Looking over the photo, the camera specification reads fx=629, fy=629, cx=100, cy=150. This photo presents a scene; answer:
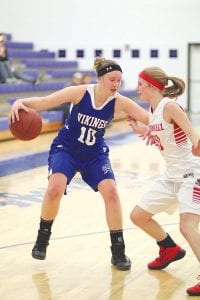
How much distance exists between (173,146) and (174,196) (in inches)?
13.1

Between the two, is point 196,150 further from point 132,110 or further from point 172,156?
point 132,110

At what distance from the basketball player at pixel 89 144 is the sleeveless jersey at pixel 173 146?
423 mm

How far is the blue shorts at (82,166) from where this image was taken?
14.2 ft

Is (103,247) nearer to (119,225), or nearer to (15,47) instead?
(119,225)

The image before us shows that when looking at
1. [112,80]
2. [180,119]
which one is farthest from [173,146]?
[112,80]

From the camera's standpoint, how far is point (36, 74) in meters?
15.8

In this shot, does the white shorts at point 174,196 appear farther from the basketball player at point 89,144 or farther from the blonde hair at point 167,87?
the blonde hair at point 167,87

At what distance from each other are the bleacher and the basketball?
275 inches

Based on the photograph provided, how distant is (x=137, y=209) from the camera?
4.21 meters

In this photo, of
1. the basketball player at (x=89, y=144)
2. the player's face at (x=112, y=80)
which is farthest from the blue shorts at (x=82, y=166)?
the player's face at (x=112, y=80)

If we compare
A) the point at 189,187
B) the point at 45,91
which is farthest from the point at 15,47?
the point at 189,187

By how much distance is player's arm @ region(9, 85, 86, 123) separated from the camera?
4309 mm

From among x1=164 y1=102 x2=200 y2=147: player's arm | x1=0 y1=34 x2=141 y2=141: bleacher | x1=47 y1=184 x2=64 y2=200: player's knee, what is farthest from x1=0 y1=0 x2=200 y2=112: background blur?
x1=164 y1=102 x2=200 y2=147: player's arm

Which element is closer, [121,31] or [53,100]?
[53,100]
